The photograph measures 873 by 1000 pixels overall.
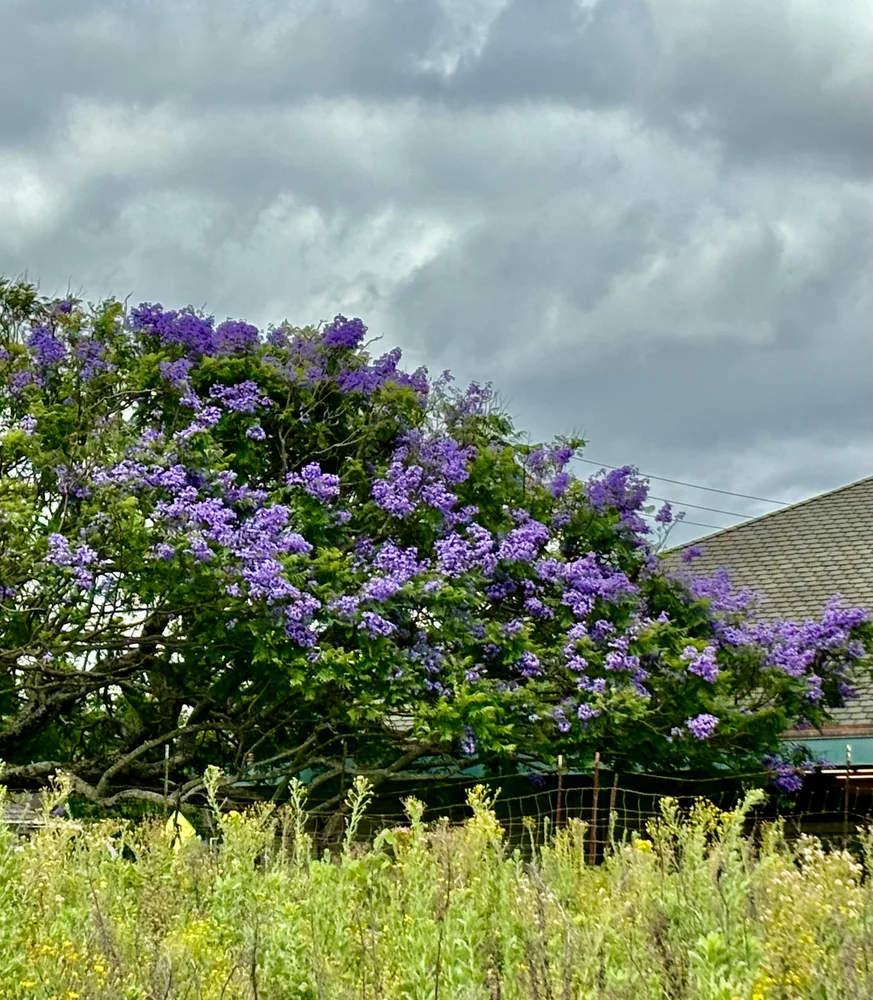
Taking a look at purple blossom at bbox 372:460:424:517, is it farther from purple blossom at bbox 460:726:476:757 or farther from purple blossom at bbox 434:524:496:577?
purple blossom at bbox 460:726:476:757

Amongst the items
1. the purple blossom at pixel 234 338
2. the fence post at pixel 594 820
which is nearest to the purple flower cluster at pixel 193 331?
the purple blossom at pixel 234 338

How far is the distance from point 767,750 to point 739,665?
877 mm

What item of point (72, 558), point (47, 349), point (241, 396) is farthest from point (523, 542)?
point (47, 349)

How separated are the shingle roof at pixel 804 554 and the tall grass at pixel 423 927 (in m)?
9.75

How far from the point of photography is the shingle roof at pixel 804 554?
1652 cm

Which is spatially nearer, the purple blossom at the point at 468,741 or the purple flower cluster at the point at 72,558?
the purple flower cluster at the point at 72,558

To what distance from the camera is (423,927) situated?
12.6 feet

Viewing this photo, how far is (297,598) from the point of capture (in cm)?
1041

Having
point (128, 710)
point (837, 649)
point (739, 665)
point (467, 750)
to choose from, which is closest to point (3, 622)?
point (128, 710)

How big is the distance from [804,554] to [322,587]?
370 inches

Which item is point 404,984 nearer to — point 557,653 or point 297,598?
point 297,598

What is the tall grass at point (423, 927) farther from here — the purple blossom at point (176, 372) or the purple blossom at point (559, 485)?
the purple blossom at point (559, 485)

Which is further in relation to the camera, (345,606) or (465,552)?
(465,552)

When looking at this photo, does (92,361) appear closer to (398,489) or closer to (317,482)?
(317,482)
